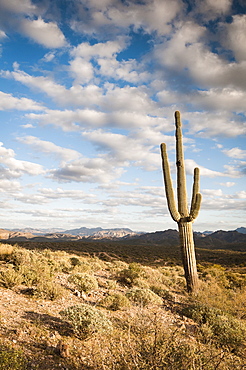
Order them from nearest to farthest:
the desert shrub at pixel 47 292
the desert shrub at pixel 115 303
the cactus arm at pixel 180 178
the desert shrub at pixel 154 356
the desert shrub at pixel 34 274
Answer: the desert shrub at pixel 154 356, the desert shrub at pixel 47 292, the desert shrub at pixel 115 303, the desert shrub at pixel 34 274, the cactus arm at pixel 180 178

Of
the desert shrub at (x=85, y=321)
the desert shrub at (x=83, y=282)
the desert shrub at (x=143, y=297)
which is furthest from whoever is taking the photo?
the desert shrub at (x=83, y=282)

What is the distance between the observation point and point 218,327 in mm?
6254

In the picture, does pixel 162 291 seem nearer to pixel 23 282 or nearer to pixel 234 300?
pixel 234 300

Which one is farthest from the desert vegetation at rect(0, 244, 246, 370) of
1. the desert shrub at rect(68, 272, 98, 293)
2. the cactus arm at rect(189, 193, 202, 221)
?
the cactus arm at rect(189, 193, 202, 221)

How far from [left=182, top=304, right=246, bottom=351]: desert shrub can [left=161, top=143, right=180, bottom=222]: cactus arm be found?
4646 mm

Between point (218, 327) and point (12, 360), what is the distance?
5.28 m

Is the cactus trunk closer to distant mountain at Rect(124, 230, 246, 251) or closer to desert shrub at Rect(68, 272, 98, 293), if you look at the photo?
desert shrub at Rect(68, 272, 98, 293)

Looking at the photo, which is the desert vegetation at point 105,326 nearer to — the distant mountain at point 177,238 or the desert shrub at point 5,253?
the desert shrub at point 5,253

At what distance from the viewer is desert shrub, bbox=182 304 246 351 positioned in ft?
18.3

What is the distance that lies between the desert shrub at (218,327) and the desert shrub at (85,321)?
242cm

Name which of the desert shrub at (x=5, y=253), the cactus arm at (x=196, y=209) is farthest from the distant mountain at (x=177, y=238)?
the desert shrub at (x=5, y=253)

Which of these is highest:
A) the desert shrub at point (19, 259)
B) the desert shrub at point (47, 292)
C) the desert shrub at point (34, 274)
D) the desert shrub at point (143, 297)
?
the desert shrub at point (19, 259)

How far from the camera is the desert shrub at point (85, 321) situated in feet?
16.1

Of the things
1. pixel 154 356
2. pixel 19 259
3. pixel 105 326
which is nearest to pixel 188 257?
pixel 105 326
